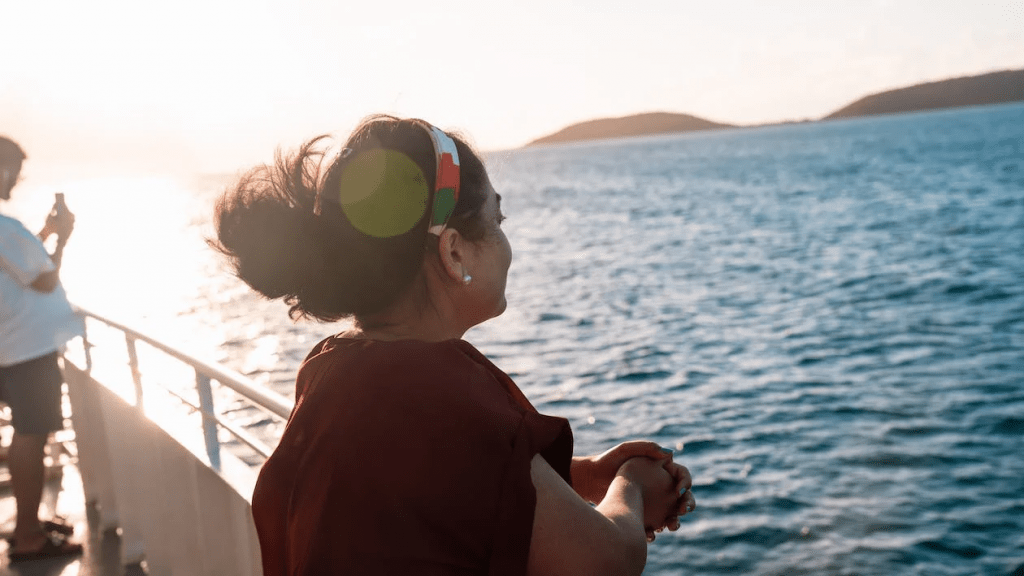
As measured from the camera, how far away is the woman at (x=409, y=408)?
3.01ft

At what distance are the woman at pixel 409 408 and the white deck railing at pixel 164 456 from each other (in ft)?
2.30

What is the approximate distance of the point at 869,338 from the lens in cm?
1501

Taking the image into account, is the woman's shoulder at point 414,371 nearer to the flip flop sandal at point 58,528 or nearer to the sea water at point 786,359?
the sea water at point 786,359

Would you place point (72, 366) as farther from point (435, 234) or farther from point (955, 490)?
point (955, 490)

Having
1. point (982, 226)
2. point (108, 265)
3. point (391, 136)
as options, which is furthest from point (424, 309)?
point (108, 265)

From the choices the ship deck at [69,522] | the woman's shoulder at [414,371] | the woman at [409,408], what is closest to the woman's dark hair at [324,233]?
the woman at [409,408]

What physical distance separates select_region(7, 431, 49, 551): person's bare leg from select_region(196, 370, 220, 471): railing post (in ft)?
6.10

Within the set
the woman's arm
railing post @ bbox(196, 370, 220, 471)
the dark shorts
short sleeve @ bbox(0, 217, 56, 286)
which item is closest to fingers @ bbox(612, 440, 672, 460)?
the woman's arm

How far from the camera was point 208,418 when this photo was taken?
8.68ft

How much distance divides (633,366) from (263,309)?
14.3 metres

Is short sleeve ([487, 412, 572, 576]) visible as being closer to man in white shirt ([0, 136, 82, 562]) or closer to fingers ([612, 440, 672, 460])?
fingers ([612, 440, 672, 460])

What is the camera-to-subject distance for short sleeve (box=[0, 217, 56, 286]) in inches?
143

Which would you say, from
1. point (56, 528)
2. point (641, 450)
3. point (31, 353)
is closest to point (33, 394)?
point (31, 353)

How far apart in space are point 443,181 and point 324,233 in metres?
0.17
